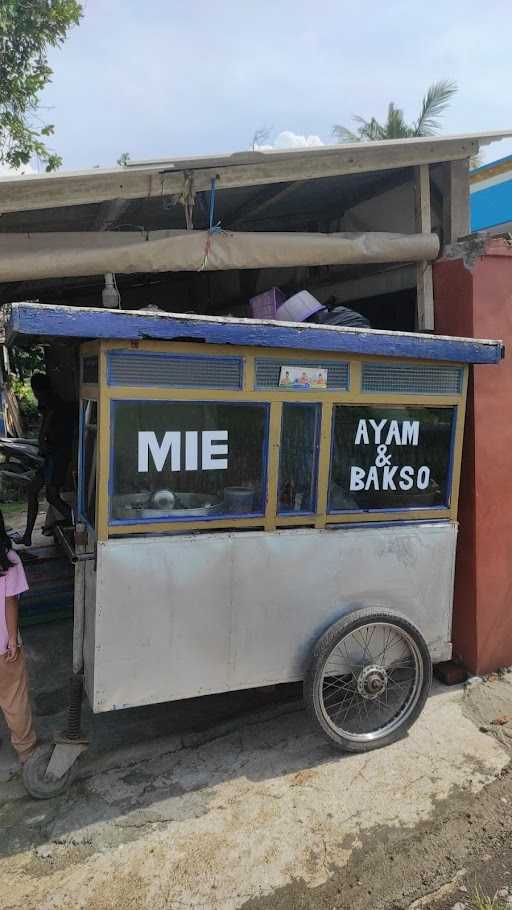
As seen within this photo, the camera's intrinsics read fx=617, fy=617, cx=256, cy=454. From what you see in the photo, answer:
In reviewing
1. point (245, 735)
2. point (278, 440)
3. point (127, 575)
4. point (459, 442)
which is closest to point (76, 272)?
point (278, 440)

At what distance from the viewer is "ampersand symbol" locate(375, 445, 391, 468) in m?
3.67

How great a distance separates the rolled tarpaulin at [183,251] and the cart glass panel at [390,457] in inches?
44.3

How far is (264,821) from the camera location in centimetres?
303

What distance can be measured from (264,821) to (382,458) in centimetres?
203

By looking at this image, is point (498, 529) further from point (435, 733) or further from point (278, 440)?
point (278, 440)

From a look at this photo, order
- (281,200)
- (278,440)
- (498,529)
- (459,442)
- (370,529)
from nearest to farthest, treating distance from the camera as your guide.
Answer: (278,440) → (370,529) → (459,442) → (498,529) → (281,200)

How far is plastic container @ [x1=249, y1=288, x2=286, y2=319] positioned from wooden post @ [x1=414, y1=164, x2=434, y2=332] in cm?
98

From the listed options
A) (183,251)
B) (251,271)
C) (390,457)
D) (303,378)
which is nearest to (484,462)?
(390,457)

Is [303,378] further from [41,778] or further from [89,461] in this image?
[41,778]

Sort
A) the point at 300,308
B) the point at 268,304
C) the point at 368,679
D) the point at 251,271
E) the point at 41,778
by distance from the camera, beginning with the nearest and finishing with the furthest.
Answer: the point at 41,778
the point at 368,679
the point at 300,308
the point at 268,304
the point at 251,271

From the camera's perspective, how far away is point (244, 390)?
127 inches

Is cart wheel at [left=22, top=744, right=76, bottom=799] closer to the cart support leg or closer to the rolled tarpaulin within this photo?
the cart support leg

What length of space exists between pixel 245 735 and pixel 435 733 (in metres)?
1.16

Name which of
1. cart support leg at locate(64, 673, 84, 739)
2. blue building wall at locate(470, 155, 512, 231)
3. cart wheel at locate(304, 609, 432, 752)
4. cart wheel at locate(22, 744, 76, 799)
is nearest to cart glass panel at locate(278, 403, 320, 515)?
cart wheel at locate(304, 609, 432, 752)
